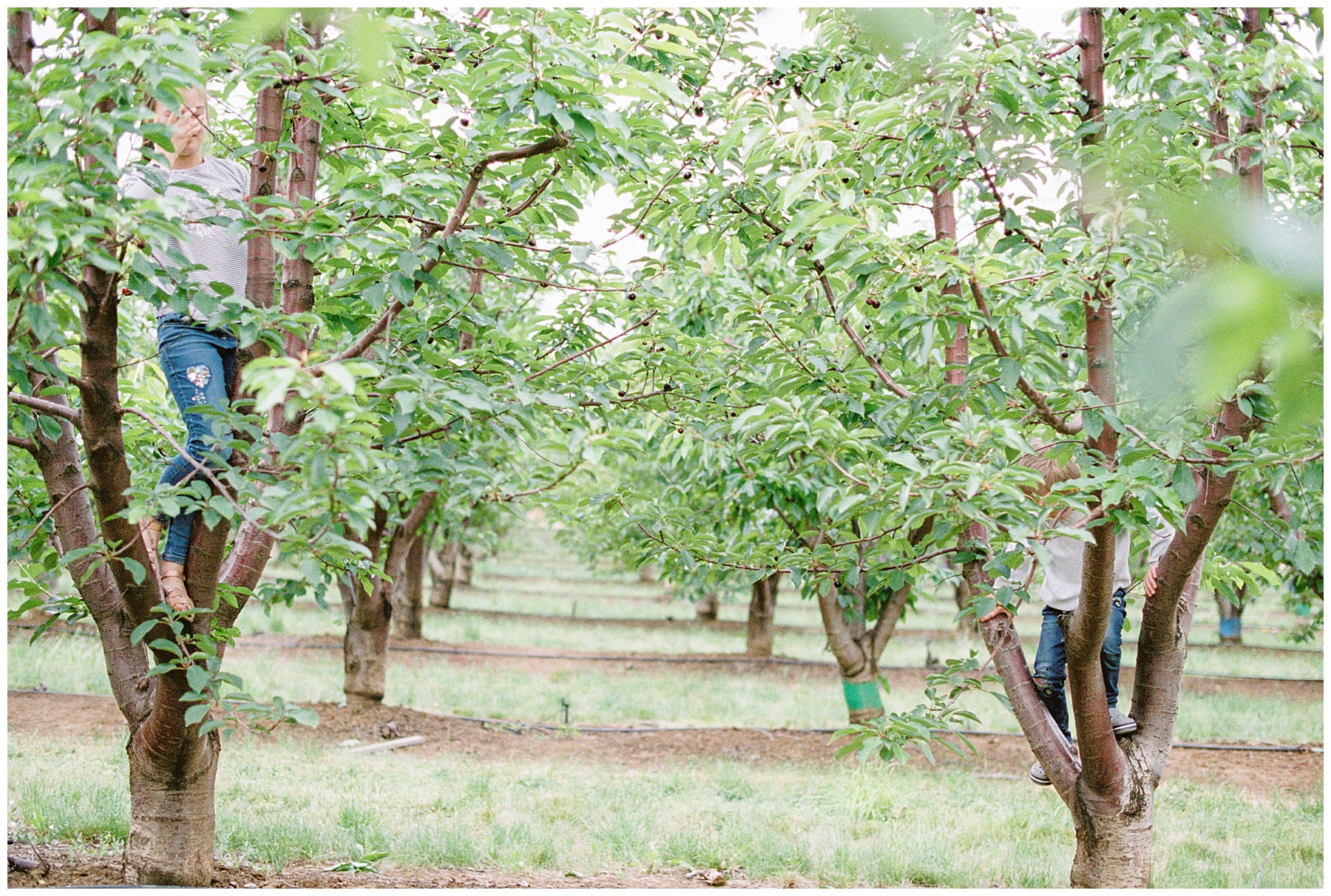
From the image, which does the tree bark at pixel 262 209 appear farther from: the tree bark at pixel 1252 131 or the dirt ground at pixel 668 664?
the dirt ground at pixel 668 664

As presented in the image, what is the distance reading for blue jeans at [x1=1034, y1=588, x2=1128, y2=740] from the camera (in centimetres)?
372

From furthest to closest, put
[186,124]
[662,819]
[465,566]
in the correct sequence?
1. [465,566]
2. [662,819]
3. [186,124]

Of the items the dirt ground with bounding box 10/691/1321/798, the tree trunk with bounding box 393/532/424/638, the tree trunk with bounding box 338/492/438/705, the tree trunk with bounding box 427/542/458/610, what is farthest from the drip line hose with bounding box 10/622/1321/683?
the tree trunk with bounding box 427/542/458/610

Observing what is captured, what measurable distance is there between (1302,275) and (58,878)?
404cm

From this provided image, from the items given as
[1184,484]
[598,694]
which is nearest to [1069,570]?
[1184,484]

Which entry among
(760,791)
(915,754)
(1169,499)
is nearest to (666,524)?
(1169,499)

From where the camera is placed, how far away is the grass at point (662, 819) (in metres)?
4.15

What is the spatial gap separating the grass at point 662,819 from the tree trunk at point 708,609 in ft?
43.6

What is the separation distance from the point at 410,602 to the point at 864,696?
7209 mm

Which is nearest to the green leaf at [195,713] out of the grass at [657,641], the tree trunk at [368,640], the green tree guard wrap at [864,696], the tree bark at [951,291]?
the tree bark at [951,291]

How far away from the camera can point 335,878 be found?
3.76 m

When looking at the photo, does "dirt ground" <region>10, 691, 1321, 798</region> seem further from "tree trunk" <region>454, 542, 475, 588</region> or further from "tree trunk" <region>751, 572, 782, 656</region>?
"tree trunk" <region>454, 542, 475, 588</region>

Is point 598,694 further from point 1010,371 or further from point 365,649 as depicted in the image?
point 1010,371

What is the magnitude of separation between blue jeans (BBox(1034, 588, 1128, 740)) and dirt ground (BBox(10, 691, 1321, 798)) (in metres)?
2.88
